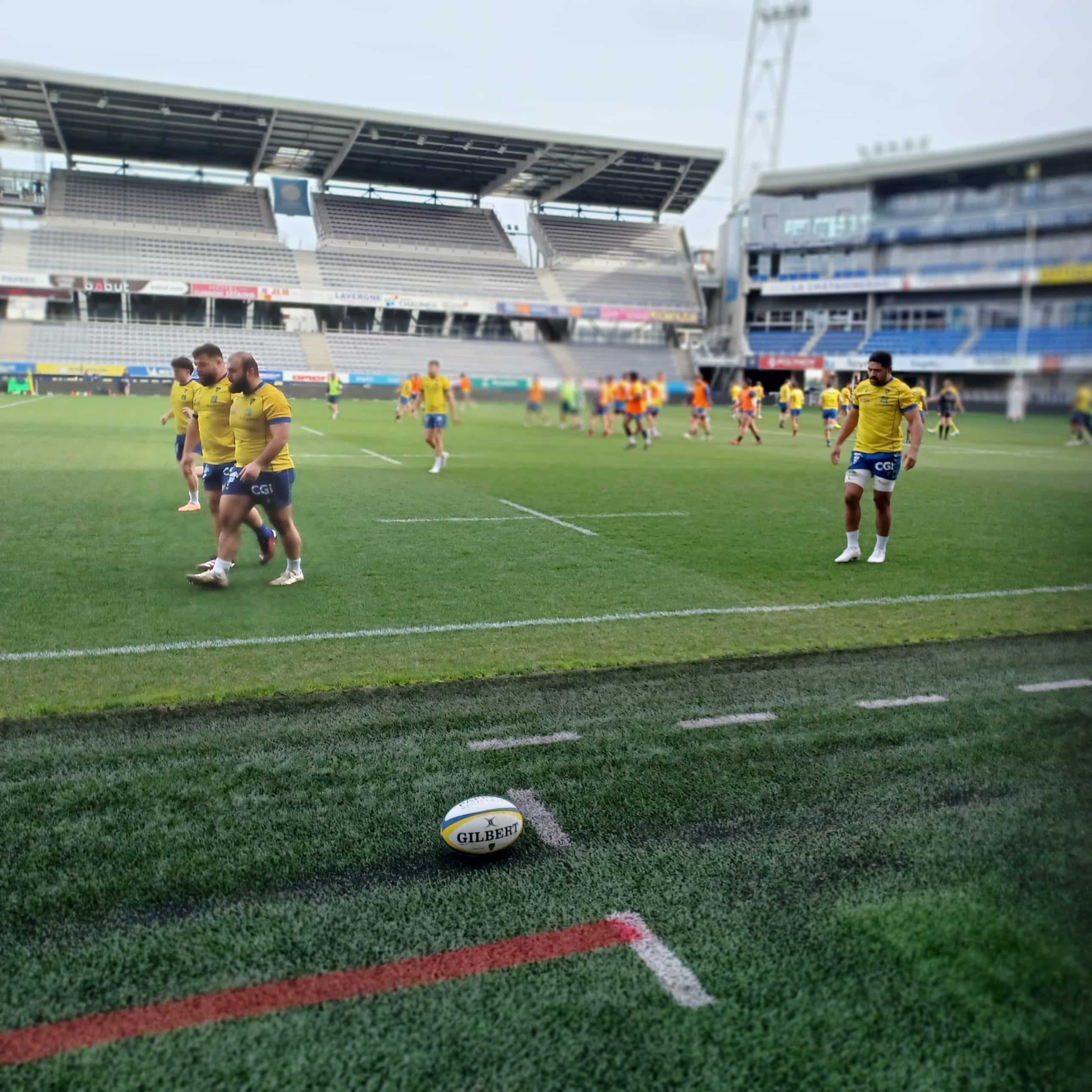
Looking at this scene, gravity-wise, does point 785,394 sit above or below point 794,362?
below

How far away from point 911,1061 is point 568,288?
128ft

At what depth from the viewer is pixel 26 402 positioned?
91.1 ft

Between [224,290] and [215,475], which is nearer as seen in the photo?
[215,475]

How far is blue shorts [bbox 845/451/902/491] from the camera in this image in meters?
8.18

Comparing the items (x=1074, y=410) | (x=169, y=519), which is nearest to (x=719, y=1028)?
(x=1074, y=410)

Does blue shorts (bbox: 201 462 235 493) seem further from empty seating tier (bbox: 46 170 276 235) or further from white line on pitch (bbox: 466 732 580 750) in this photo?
empty seating tier (bbox: 46 170 276 235)

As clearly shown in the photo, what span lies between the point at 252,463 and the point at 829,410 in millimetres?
15909

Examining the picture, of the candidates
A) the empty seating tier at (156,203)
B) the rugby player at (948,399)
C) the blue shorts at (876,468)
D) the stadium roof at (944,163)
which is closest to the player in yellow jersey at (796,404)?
the blue shorts at (876,468)

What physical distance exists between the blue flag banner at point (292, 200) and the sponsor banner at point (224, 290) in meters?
2.88

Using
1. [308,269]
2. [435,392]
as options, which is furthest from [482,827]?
[308,269]

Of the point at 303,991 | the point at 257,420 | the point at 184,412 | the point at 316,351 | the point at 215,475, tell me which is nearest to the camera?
the point at 303,991

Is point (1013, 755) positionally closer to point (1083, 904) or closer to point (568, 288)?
point (1083, 904)

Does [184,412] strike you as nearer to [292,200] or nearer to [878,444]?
[878,444]

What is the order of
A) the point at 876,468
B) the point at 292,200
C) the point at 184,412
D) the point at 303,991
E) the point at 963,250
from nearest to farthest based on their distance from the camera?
the point at 963,250
the point at 303,991
the point at 876,468
the point at 184,412
the point at 292,200
